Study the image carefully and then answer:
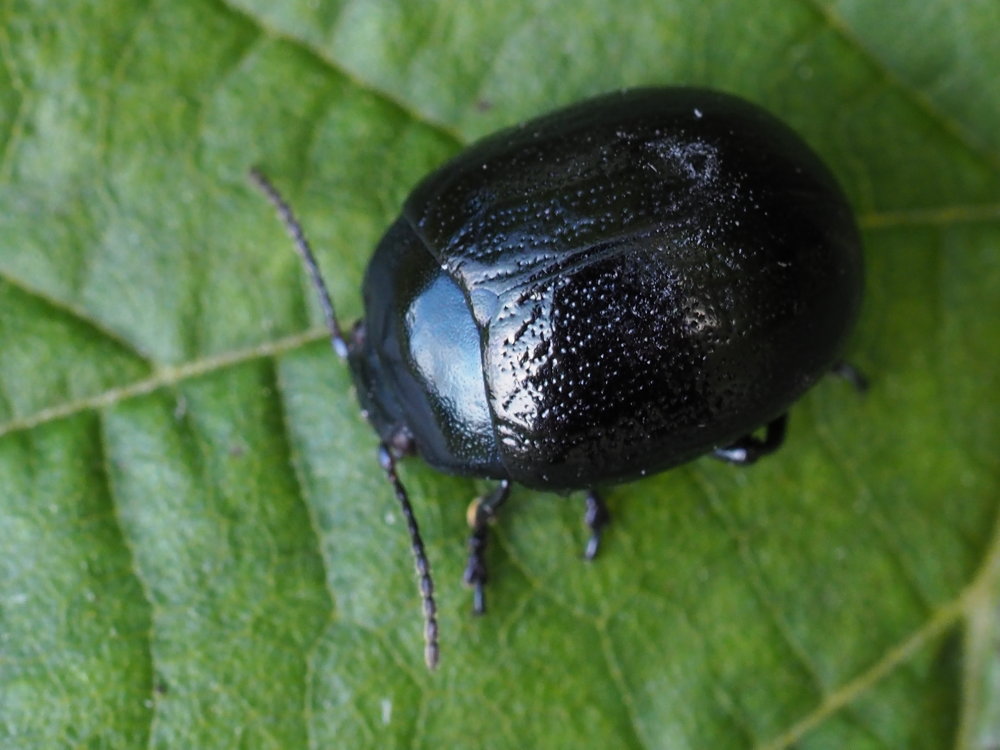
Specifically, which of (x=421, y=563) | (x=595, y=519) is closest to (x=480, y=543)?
(x=421, y=563)

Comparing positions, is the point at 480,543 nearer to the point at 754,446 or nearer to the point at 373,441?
Result: the point at 373,441

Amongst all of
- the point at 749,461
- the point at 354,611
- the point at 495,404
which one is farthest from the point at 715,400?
the point at 354,611

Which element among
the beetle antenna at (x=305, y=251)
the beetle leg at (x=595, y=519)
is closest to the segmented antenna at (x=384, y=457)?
the beetle antenna at (x=305, y=251)

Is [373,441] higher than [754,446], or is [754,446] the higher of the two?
[754,446]

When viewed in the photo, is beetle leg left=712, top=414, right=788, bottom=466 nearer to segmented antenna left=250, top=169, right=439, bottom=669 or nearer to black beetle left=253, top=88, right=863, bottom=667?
black beetle left=253, top=88, right=863, bottom=667

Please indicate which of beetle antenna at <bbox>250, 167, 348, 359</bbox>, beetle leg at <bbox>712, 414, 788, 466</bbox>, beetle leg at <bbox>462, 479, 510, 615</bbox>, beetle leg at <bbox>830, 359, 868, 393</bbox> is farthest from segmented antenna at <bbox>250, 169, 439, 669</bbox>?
beetle leg at <bbox>830, 359, 868, 393</bbox>

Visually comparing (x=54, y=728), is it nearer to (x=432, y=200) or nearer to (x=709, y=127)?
(x=432, y=200)
